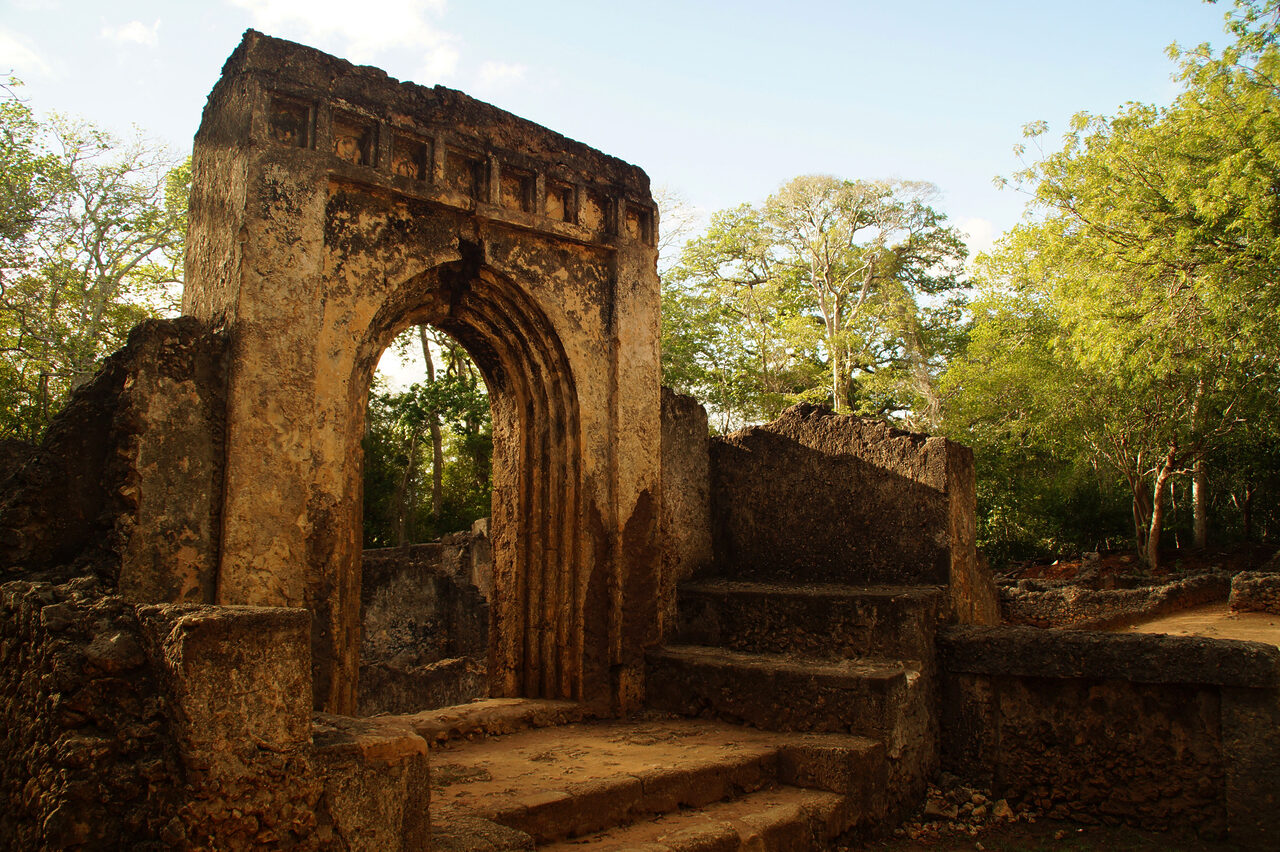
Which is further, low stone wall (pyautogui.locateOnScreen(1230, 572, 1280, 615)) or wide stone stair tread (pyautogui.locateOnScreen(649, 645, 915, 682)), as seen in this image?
low stone wall (pyautogui.locateOnScreen(1230, 572, 1280, 615))

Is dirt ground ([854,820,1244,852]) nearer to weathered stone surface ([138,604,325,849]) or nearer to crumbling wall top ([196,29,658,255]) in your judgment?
weathered stone surface ([138,604,325,849])

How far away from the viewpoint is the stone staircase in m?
4.71

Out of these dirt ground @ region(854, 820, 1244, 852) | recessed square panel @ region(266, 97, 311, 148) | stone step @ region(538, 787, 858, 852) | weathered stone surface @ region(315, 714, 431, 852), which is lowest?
dirt ground @ region(854, 820, 1244, 852)

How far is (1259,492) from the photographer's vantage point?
66.8 feet

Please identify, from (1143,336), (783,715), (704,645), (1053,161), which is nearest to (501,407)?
(704,645)

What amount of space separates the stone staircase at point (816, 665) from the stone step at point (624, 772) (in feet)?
0.48

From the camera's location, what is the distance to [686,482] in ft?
22.5

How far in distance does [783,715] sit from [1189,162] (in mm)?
11981

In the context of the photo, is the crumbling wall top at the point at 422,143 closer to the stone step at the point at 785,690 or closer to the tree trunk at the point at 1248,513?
the stone step at the point at 785,690

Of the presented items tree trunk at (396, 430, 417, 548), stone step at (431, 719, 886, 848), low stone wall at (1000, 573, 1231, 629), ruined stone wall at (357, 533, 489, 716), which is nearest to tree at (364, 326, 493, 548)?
tree trunk at (396, 430, 417, 548)

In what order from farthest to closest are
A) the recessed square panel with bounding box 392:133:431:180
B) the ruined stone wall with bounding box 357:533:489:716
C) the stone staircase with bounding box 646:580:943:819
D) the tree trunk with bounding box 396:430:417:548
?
the tree trunk with bounding box 396:430:417:548
the ruined stone wall with bounding box 357:533:489:716
the recessed square panel with bounding box 392:133:431:180
the stone staircase with bounding box 646:580:943:819

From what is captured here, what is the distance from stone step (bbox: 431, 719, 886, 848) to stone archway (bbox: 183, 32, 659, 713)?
0.70 metres

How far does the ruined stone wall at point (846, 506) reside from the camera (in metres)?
5.91

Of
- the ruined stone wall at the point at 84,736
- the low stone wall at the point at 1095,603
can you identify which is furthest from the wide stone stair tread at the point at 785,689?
the low stone wall at the point at 1095,603
